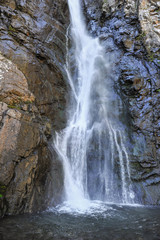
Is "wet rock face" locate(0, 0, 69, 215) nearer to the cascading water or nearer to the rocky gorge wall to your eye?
the rocky gorge wall

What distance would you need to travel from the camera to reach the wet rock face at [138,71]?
8500 mm

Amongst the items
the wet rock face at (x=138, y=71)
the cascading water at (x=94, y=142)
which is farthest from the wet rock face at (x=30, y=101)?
the wet rock face at (x=138, y=71)

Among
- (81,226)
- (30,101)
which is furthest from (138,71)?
(81,226)

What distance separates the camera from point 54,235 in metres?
3.86

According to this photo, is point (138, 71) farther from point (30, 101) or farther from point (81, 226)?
point (81, 226)

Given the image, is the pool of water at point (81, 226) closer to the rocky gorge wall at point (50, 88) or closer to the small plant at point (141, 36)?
the rocky gorge wall at point (50, 88)

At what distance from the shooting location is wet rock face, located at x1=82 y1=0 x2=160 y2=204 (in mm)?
8500

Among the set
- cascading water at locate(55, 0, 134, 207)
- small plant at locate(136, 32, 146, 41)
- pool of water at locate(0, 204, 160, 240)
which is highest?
small plant at locate(136, 32, 146, 41)

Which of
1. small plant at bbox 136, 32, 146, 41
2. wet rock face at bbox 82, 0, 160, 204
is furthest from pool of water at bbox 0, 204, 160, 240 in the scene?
small plant at bbox 136, 32, 146, 41

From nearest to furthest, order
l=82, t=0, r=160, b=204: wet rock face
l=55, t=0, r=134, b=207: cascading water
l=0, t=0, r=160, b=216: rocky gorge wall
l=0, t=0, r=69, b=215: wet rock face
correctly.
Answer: l=0, t=0, r=69, b=215: wet rock face, l=0, t=0, r=160, b=216: rocky gorge wall, l=55, t=0, r=134, b=207: cascading water, l=82, t=0, r=160, b=204: wet rock face

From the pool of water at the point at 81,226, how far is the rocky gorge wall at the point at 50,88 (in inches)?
30.9

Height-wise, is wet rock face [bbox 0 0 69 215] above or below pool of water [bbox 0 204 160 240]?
above

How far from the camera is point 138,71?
1098 centimetres

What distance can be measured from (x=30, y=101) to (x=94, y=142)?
3.91m
